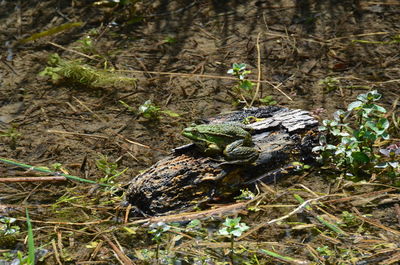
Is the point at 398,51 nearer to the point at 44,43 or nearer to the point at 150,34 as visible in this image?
the point at 150,34

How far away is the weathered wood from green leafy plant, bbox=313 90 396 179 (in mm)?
153

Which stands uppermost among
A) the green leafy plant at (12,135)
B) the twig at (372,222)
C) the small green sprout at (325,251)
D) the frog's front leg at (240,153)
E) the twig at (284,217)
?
the frog's front leg at (240,153)

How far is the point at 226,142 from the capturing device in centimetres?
437

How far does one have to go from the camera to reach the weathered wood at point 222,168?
13.4 feet

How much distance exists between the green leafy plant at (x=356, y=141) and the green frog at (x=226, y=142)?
553mm

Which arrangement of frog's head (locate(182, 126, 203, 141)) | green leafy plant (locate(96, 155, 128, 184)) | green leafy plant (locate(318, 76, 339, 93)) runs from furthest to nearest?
1. green leafy plant (locate(318, 76, 339, 93))
2. green leafy plant (locate(96, 155, 128, 184))
3. frog's head (locate(182, 126, 203, 141))

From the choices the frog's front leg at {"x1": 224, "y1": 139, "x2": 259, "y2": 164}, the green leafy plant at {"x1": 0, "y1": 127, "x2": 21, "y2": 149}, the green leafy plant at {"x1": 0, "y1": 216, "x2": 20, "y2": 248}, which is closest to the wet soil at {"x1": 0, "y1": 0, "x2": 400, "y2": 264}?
Result: the green leafy plant at {"x1": 0, "y1": 127, "x2": 21, "y2": 149}

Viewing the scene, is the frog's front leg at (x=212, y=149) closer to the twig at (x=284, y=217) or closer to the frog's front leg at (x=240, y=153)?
the frog's front leg at (x=240, y=153)

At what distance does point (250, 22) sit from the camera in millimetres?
6535

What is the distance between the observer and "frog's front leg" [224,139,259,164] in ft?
13.8

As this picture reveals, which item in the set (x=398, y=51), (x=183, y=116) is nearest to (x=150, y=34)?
(x=183, y=116)

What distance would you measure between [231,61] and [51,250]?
2988 mm

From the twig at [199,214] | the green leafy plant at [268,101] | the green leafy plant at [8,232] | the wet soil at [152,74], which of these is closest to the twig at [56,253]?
the wet soil at [152,74]

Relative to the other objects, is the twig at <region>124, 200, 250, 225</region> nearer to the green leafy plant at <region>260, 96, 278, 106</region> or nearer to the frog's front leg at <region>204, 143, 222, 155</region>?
the frog's front leg at <region>204, 143, 222, 155</region>
